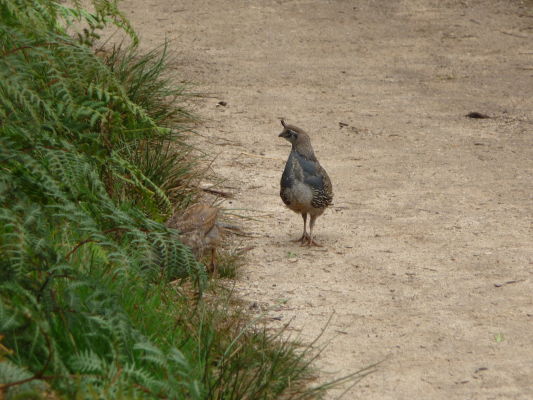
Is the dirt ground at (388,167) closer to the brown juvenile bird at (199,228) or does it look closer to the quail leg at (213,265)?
the quail leg at (213,265)

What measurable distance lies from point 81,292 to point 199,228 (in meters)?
1.85

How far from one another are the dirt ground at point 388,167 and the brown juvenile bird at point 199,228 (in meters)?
0.34

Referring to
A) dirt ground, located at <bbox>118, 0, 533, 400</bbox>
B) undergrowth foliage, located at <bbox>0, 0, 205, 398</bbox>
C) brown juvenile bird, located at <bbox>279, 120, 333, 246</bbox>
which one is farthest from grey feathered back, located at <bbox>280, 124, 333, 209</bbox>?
undergrowth foliage, located at <bbox>0, 0, 205, 398</bbox>

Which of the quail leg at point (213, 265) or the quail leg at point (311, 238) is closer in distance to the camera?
the quail leg at point (213, 265)

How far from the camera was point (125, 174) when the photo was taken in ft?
22.3

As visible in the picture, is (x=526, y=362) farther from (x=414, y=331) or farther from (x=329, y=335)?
(x=329, y=335)

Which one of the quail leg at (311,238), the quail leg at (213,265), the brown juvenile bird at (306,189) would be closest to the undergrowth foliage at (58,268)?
the quail leg at (213,265)

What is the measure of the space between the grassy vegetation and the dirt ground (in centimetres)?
64

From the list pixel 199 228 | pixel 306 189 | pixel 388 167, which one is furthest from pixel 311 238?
pixel 388 167

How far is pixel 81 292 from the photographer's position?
456 centimetres

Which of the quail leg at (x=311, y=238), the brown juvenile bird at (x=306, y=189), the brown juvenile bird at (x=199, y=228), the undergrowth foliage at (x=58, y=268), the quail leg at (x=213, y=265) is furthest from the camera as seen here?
the quail leg at (x=311, y=238)

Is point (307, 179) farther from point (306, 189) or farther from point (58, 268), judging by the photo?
point (58, 268)

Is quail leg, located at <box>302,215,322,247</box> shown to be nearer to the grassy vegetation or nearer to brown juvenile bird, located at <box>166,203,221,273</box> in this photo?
brown juvenile bird, located at <box>166,203,221,273</box>

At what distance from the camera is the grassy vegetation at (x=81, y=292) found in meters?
3.87
